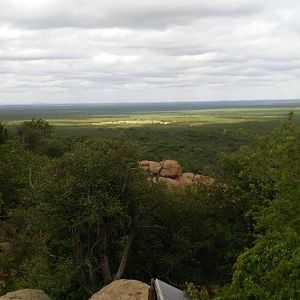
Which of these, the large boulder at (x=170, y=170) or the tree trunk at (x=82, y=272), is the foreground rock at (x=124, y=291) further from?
the large boulder at (x=170, y=170)

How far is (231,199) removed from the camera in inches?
941

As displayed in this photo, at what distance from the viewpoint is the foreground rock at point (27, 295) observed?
18945 millimetres

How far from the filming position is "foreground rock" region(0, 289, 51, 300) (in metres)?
18.9

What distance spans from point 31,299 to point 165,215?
678cm

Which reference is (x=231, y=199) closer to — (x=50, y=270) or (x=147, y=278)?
(x=147, y=278)

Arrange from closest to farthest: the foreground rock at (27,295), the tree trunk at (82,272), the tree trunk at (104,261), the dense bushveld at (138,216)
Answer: the dense bushveld at (138,216), the foreground rock at (27,295), the tree trunk at (82,272), the tree trunk at (104,261)

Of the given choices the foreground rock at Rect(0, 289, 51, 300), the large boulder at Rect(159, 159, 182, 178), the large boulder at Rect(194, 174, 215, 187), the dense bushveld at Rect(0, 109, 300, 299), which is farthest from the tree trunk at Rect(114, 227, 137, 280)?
the large boulder at Rect(159, 159, 182, 178)

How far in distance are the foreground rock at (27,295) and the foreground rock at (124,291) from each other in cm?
339

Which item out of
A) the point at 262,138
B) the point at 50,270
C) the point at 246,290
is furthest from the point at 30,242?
the point at 246,290

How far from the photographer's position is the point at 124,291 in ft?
56.9

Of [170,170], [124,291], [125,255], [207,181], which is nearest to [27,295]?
[125,255]

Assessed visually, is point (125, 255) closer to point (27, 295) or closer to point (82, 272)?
point (82, 272)

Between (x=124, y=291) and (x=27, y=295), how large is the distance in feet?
14.9

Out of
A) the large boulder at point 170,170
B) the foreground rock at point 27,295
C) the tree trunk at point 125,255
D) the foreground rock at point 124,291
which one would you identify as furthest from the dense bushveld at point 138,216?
the large boulder at point 170,170
